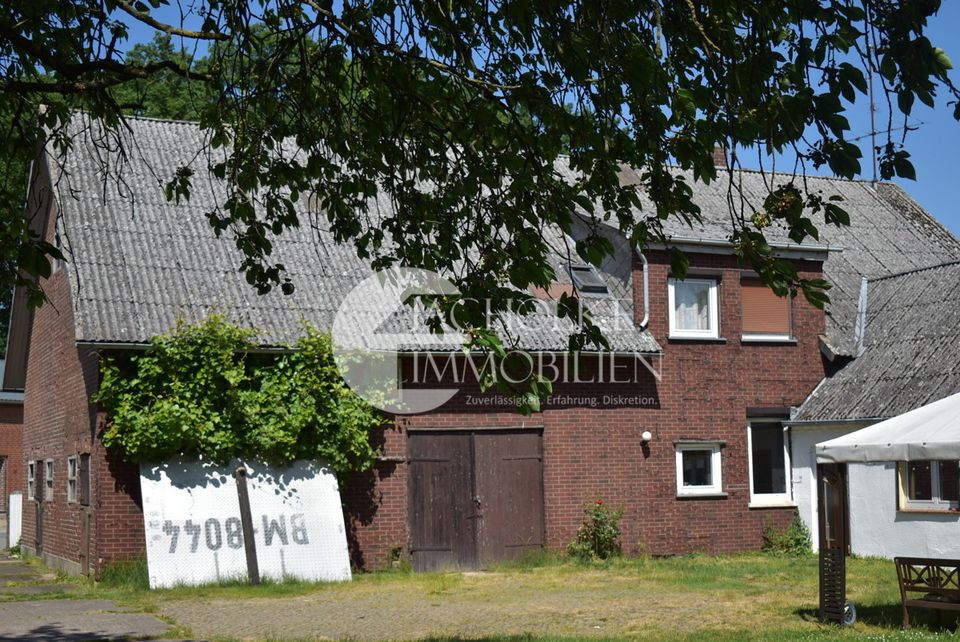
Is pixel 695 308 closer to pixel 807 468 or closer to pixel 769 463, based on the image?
pixel 769 463

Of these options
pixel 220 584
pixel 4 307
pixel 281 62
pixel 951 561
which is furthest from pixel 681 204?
pixel 4 307

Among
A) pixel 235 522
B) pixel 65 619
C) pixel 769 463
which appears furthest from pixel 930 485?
pixel 65 619

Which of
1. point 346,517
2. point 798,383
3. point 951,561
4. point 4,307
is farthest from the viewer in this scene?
point 4,307

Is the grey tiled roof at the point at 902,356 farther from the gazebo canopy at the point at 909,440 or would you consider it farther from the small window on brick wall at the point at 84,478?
the small window on brick wall at the point at 84,478

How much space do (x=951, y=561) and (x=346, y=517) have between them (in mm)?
9447

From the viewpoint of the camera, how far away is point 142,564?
1708 centimetres

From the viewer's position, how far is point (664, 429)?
2078cm

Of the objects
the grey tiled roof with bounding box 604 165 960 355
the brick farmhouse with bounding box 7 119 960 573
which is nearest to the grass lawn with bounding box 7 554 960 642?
the brick farmhouse with bounding box 7 119 960 573

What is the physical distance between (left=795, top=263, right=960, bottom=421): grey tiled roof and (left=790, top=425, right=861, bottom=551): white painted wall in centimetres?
31

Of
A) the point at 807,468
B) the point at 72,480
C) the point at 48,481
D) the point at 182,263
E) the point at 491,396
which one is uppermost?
the point at 182,263

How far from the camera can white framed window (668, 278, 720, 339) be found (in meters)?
21.3

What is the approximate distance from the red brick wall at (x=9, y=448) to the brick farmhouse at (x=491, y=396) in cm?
1819

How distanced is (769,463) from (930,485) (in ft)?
11.6

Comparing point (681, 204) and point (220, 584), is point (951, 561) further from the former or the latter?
point (220, 584)
